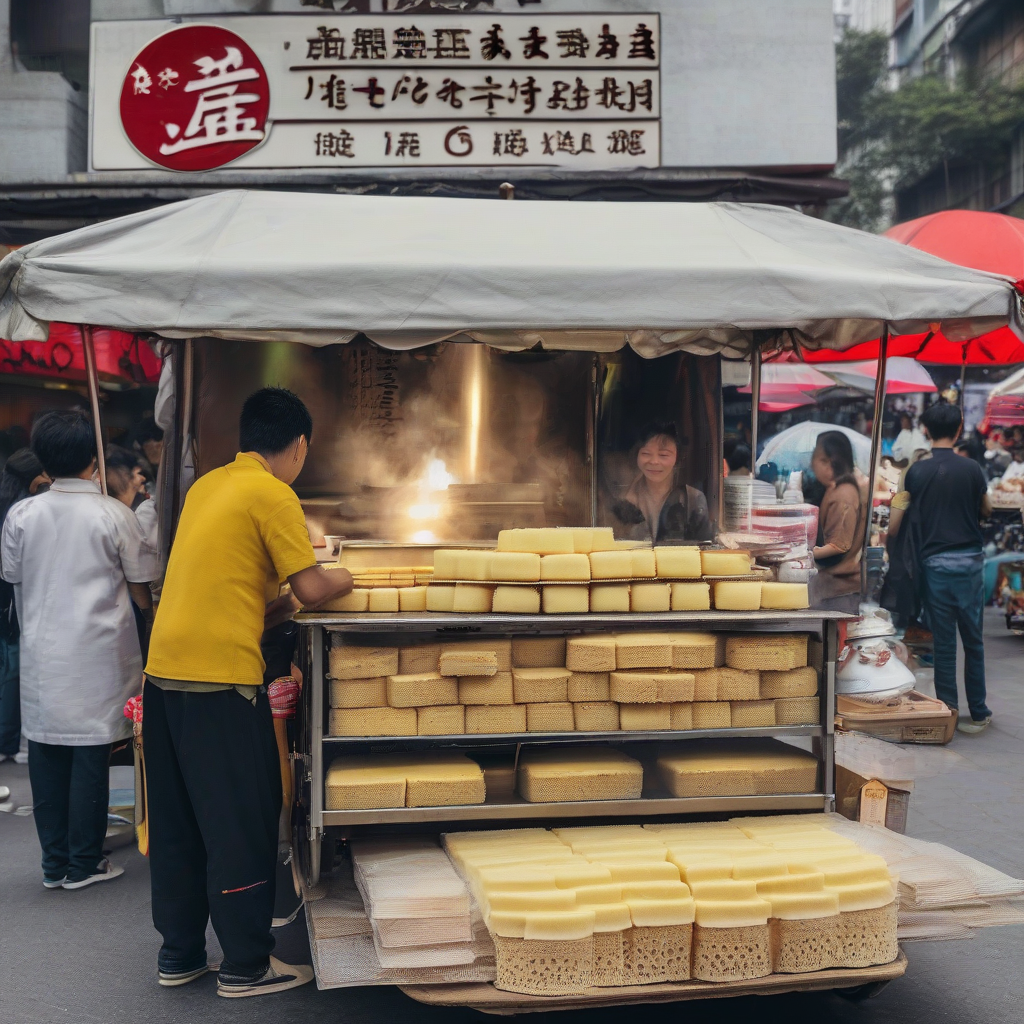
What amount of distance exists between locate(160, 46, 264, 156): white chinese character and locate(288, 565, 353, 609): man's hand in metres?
5.49

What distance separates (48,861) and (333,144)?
5.53 metres

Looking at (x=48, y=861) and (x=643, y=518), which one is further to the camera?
(x=643, y=518)

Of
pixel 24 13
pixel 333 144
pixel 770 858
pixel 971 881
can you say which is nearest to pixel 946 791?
pixel 971 881

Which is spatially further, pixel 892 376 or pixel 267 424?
pixel 892 376

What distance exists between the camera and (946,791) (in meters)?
6.16

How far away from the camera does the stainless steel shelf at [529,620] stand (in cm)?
374

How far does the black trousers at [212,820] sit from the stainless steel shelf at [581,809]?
11.1 inches

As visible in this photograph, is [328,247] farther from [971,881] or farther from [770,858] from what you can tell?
[971,881]

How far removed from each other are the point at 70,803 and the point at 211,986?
1260mm

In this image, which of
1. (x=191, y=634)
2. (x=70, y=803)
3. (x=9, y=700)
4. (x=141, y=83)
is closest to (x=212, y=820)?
(x=191, y=634)

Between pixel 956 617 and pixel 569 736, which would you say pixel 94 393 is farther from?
pixel 956 617

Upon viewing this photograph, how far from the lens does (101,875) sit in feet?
15.6

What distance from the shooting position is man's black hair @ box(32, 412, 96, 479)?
183 inches

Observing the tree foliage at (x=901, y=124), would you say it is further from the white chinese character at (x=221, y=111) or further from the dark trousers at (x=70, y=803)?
the dark trousers at (x=70, y=803)
